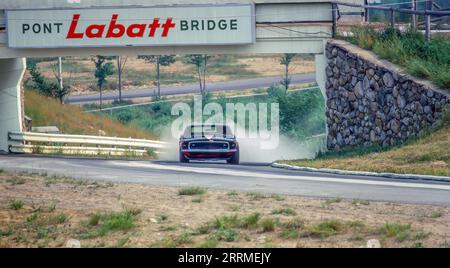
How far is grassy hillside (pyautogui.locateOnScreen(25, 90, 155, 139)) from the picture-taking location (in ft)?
151

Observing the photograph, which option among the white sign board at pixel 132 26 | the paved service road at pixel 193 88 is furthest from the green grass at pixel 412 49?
the paved service road at pixel 193 88

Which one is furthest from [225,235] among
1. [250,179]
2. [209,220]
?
[250,179]

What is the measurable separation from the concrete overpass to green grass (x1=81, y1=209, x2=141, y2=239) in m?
18.2

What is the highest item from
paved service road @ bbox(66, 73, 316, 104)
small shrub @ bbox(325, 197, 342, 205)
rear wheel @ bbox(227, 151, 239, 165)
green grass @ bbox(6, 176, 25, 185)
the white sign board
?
the white sign board

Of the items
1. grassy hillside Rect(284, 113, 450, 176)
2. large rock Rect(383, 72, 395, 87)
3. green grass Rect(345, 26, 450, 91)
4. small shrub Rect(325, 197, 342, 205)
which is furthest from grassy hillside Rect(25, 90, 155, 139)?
small shrub Rect(325, 197, 342, 205)

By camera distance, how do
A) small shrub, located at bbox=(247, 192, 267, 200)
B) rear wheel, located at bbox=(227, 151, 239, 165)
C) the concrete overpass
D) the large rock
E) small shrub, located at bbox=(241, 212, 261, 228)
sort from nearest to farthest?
small shrub, located at bbox=(241, 212, 261, 228) < small shrub, located at bbox=(247, 192, 267, 200) < the large rock < rear wheel, located at bbox=(227, 151, 239, 165) < the concrete overpass

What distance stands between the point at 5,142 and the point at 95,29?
5.52m

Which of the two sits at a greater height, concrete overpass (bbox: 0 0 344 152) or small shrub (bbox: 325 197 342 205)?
concrete overpass (bbox: 0 0 344 152)

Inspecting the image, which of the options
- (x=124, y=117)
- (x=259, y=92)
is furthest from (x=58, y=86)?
(x=259, y=92)

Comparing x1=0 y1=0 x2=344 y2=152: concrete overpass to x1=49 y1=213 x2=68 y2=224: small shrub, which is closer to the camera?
x1=49 y1=213 x2=68 y2=224: small shrub

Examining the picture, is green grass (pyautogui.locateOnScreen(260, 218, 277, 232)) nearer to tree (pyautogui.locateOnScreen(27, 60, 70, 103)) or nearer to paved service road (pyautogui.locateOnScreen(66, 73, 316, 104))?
tree (pyautogui.locateOnScreen(27, 60, 70, 103))

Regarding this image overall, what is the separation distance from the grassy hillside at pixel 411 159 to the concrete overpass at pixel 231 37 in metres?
7.31

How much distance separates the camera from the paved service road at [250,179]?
1978 centimetres
